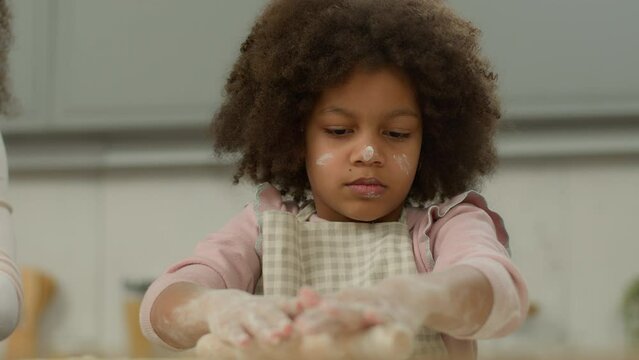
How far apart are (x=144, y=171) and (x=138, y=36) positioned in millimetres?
255

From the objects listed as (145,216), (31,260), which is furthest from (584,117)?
(31,260)

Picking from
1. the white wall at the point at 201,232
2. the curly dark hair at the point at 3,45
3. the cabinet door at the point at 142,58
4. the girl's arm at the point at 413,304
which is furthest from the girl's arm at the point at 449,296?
the cabinet door at the point at 142,58

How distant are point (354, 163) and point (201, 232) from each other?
1192mm

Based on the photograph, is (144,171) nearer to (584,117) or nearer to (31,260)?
(31,260)

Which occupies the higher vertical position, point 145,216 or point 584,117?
point 584,117

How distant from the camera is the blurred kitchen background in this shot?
6.31 ft

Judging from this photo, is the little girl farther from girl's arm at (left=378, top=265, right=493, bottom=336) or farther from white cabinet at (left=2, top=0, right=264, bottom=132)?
white cabinet at (left=2, top=0, right=264, bottom=132)

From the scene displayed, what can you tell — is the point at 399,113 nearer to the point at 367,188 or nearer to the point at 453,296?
the point at 367,188

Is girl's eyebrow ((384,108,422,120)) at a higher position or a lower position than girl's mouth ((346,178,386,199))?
higher

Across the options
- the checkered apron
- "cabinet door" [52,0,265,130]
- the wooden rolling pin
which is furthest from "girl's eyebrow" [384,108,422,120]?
the wooden rolling pin

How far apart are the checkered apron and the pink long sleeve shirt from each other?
15 mm

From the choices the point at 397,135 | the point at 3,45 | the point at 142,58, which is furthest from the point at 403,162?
the point at 142,58

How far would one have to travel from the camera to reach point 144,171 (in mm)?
2055

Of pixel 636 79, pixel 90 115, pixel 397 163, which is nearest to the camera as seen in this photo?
pixel 397 163
